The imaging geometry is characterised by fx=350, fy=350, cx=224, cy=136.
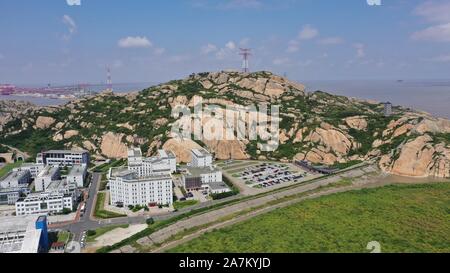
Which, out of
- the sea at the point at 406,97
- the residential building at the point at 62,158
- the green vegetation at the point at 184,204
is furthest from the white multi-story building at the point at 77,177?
the sea at the point at 406,97

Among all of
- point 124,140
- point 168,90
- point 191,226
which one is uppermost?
point 168,90

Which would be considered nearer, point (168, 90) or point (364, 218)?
point (364, 218)

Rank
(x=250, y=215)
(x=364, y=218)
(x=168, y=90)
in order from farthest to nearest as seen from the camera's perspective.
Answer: (x=168, y=90) → (x=250, y=215) → (x=364, y=218)

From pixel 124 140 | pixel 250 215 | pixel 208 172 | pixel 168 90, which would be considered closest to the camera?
pixel 250 215

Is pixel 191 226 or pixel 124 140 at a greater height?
pixel 124 140

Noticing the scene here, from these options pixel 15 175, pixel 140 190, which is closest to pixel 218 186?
pixel 140 190

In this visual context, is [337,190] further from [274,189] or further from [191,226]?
[191,226]

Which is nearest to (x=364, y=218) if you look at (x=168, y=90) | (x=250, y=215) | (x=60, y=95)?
(x=250, y=215)
